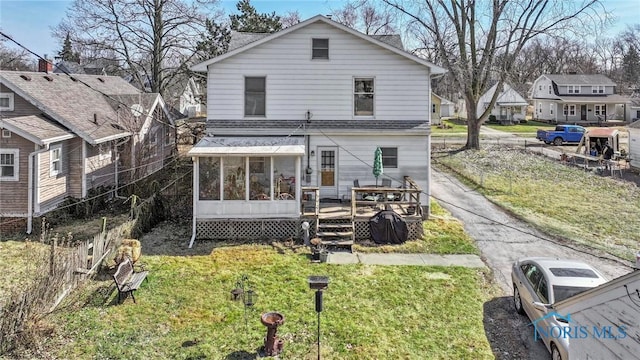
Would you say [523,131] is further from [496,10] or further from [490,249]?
[490,249]

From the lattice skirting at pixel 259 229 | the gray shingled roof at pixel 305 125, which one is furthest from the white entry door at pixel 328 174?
the lattice skirting at pixel 259 229

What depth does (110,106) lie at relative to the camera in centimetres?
2400

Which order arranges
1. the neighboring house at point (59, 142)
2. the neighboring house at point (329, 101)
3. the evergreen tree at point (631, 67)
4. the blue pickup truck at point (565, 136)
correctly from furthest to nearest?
the evergreen tree at point (631, 67), the blue pickup truck at point (565, 136), the neighboring house at point (329, 101), the neighboring house at point (59, 142)

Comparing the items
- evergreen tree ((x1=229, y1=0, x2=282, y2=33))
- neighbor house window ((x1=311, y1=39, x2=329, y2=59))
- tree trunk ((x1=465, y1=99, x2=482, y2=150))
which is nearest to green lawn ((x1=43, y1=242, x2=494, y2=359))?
neighbor house window ((x1=311, y1=39, x2=329, y2=59))

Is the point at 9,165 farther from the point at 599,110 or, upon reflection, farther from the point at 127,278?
the point at 599,110

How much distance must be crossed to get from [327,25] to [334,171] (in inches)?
227

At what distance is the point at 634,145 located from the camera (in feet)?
91.9

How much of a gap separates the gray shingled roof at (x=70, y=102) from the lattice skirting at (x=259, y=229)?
6.09 m

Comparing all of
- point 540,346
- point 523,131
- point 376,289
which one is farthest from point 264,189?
point 523,131

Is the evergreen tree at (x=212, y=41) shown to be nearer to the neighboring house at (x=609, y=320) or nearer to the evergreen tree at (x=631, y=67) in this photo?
the neighboring house at (x=609, y=320)

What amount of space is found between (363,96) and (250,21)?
26.9 meters

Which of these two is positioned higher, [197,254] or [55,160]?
[55,160]

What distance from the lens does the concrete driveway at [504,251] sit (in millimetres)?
9416

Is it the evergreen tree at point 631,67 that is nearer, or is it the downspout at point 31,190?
the downspout at point 31,190
